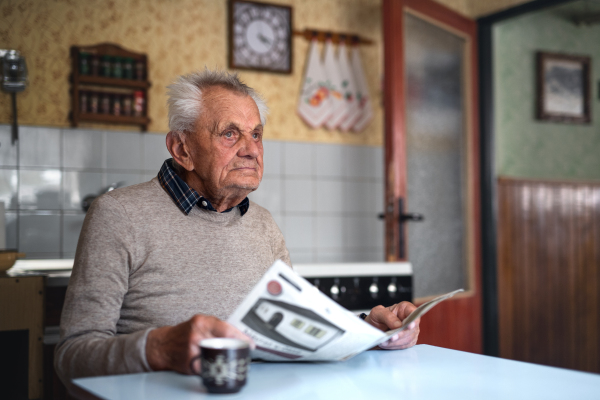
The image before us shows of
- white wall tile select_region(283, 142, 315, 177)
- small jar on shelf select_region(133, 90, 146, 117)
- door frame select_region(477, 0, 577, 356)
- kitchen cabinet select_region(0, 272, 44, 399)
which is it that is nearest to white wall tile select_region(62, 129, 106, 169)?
small jar on shelf select_region(133, 90, 146, 117)

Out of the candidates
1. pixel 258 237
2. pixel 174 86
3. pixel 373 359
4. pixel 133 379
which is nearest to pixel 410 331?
pixel 373 359

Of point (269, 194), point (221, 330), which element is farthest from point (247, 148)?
point (269, 194)

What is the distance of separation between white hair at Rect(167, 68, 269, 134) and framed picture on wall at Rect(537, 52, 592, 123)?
277 cm

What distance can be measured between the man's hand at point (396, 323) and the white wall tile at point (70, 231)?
1.73m

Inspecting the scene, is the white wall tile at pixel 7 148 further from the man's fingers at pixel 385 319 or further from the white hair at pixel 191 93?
the man's fingers at pixel 385 319

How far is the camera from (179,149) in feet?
4.72

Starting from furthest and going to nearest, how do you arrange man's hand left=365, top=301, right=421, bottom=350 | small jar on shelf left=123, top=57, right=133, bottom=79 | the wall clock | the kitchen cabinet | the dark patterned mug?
the wall clock
small jar on shelf left=123, top=57, right=133, bottom=79
the kitchen cabinet
man's hand left=365, top=301, right=421, bottom=350
the dark patterned mug

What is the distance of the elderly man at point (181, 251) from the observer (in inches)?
38.9

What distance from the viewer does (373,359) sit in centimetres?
110

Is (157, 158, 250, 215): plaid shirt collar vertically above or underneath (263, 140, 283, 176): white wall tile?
underneath

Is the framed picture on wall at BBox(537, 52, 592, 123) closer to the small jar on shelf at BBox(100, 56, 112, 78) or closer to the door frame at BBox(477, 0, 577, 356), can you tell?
the door frame at BBox(477, 0, 577, 356)

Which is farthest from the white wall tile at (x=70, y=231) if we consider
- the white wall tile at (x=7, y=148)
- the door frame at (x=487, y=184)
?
the door frame at (x=487, y=184)

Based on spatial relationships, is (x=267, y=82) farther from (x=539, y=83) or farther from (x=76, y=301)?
(x=76, y=301)

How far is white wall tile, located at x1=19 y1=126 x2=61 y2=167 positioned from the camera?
2.51 meters
